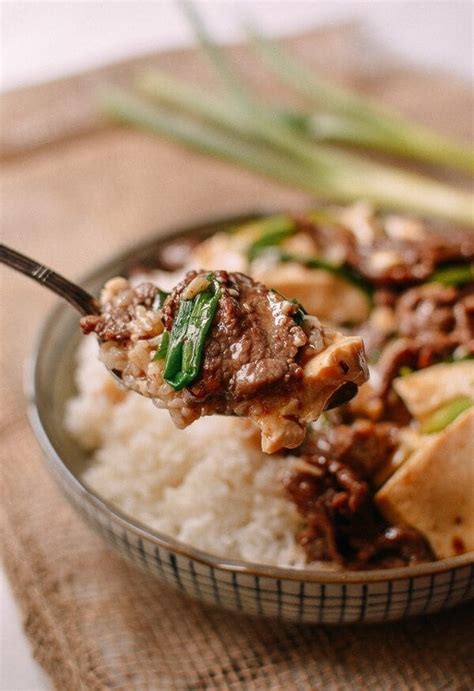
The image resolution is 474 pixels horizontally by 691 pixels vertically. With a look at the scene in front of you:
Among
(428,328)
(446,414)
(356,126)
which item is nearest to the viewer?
(446,414)

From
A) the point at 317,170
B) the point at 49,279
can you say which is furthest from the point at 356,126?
the point at 49,279

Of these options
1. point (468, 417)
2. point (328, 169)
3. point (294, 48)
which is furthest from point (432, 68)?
point (468, 417)

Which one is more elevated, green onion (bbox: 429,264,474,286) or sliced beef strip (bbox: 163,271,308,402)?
green onion (bbox: 429,264,474,286)

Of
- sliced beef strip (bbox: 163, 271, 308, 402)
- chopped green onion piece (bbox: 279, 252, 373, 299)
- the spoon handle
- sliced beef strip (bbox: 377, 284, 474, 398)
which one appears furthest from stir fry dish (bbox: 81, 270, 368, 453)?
chopped green onion piece (bbox: 279, 252, 373, 299)

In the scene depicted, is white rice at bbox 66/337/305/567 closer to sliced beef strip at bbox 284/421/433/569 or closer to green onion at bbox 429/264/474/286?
sliced beef strip at bbox 284/421/433/569

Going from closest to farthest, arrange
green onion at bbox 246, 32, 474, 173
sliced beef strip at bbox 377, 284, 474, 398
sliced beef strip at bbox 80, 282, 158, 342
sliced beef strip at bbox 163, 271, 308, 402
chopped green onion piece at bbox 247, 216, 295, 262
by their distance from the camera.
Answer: sliced beef strip at bbox 163, 271, 308, 402, sliced beef strip at bbox 80, 282, 158, 342, sliced beef strip at bbox 377, 284, 474, 398, chopped green onion piece at bbox 247, 216, 295, 262, green onion at bbox 246, 32, 474, 173

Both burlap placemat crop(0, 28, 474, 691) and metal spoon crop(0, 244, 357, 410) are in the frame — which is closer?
metal spoon crop(0, 244, 357, 410)

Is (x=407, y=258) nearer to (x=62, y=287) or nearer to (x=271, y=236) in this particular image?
(x=271, y=236)

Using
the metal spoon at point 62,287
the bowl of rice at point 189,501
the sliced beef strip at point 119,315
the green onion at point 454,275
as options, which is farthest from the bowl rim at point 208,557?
the green onion at point 454,275
